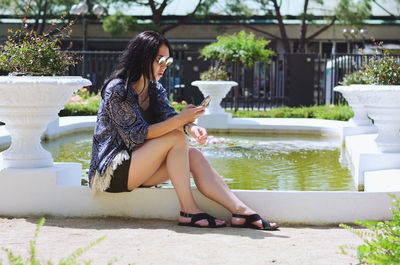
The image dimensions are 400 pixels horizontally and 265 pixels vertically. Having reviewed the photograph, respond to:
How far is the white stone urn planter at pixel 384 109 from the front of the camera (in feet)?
13.2

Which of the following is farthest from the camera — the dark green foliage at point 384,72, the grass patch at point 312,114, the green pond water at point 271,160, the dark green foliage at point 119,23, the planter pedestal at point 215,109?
the dark green foliage at point 119,23

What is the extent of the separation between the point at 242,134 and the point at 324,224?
16.0 ft

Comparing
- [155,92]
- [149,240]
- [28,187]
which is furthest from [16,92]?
[149,240]

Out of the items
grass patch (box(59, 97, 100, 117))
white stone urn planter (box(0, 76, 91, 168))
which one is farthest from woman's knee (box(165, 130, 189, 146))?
grass patch (box(59, 97, 100, 117))

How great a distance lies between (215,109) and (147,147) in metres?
5.45

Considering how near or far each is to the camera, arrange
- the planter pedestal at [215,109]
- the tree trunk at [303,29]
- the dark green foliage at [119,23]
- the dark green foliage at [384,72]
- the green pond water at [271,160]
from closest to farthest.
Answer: the green pond water at [271,160] < the dark green foliage at [384,72] < the planter pedestal at [215,109] < the dark green foliage at [119,23] < the tree trunk at [303,29]

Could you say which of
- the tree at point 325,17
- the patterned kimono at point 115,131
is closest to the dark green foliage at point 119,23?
the tree at point 325,17

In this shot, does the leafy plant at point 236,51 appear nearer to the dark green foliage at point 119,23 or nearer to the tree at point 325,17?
the dark green foliage at point 119,23

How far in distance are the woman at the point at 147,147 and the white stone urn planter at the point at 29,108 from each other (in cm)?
34

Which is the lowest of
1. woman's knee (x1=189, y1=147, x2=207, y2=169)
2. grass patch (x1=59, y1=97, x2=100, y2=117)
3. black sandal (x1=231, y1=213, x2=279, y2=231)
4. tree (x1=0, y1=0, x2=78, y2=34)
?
grass patch (x1=59, y1=97, x2=100, y2=117)

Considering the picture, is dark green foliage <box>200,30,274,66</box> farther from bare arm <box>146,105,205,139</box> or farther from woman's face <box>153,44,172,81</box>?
bare arm <box>146,105,205,139</box>

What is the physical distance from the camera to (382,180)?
3.80 meters

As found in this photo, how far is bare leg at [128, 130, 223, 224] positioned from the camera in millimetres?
3068

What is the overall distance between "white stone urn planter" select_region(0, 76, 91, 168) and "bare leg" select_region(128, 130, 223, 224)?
62 centimetres
